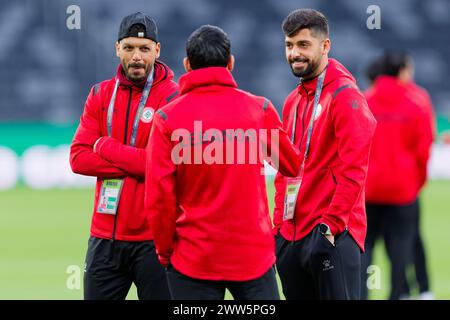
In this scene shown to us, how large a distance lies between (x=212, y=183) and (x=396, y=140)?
398 cm

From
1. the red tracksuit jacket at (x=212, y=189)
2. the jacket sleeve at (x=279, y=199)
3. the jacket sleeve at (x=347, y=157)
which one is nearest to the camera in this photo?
the red tracksuit jacket at (x=212, y=189)

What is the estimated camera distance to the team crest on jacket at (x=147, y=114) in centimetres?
516

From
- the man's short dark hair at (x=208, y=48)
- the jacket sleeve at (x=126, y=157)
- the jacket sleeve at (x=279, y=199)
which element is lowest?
the jacket sleeve at (x=279, y=199)

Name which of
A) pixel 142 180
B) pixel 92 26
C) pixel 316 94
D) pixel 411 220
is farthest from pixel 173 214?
pixel 92 26

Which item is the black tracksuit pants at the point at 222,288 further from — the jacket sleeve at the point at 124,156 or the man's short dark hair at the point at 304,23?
the man's short dark hair at the point at 304,23

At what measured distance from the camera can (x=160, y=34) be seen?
20719 mm

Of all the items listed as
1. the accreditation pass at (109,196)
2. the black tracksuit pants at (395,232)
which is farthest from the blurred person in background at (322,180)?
the black tracksuit pants at (395,232)

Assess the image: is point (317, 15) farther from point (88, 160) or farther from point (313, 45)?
point (88, 160)

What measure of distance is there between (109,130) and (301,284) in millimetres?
1374

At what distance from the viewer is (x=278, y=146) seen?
173 inches

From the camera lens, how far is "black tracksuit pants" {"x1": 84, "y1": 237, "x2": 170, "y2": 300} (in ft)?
16.8

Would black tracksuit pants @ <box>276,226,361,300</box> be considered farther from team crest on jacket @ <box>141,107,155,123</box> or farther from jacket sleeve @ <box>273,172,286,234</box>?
team crest on jacket @ <box>141,107,155,123</box>

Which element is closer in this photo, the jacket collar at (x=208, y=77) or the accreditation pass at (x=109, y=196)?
the jacket collar at (x=208, y=77)

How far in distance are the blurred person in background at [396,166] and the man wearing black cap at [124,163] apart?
10.2ft
